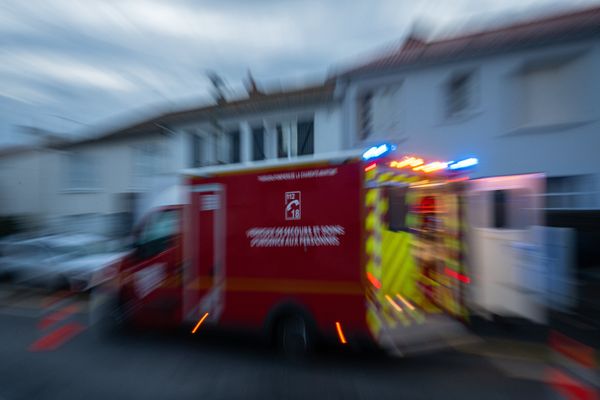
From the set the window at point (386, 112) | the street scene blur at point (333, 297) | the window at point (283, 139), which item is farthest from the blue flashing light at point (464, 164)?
the window at point (283, 139)

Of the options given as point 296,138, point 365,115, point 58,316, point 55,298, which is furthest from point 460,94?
point 55,298

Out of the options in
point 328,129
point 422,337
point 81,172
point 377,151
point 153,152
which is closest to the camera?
point 377,151

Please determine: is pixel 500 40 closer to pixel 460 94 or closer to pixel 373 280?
pixel 460 94

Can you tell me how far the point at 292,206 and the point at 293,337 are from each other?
4.92 feet

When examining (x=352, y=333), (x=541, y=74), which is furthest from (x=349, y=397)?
(x=541, y=74)

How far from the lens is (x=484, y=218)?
480cm

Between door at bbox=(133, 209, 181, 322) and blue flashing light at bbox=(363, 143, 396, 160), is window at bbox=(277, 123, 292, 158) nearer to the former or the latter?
door at bbox=(133, 209, 181, 322)

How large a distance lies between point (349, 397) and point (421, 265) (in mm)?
2497

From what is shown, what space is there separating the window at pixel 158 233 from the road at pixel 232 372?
1.34 m

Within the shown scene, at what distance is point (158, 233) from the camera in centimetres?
522

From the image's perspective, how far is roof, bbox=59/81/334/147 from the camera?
11.9 m

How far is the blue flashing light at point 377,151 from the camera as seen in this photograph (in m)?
3.86

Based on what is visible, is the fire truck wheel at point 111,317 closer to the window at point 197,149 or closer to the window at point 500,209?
the window at point 500,209

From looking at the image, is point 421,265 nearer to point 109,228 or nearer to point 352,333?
point 352,333
